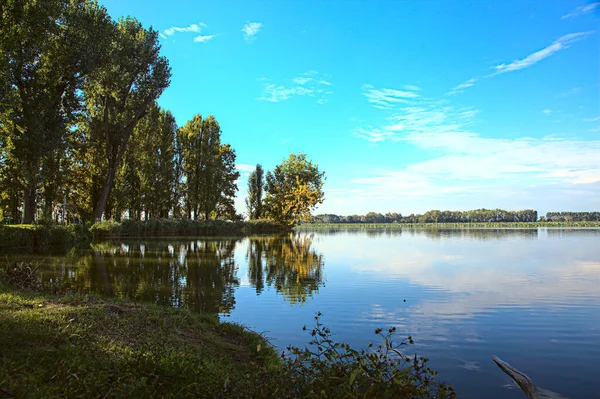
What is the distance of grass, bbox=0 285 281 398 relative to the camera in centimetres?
336

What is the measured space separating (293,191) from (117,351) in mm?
62419

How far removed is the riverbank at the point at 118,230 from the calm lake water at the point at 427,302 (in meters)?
8.00

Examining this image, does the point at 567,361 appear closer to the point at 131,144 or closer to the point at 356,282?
the point at 356,282

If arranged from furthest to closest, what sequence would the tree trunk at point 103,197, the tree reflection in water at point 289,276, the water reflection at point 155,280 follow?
the tree trunk at point 103,197
the tree reflection in water at point 289,276
the water reflection at point 155,280

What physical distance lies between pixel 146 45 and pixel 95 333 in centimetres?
3301

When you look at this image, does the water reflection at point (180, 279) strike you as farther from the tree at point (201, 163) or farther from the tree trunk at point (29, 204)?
the tree at point (201, 163)

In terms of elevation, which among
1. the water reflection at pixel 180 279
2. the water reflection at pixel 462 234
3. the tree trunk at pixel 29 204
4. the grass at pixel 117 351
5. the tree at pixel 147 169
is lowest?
the water reflection at pixel 462 234

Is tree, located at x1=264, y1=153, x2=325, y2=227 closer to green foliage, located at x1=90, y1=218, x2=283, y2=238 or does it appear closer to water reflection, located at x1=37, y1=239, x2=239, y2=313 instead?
green foliage, located at x1=90, y1=218, x2=283, y2=238

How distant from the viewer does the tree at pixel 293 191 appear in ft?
215

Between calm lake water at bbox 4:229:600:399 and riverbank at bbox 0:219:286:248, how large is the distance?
26.3 feet

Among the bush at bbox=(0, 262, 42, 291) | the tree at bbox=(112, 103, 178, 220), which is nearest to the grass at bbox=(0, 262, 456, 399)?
the bush at bbox=(0, 262, 42, 291)

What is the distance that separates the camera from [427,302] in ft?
34.3

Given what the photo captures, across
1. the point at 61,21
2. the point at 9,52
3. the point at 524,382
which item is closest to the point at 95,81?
the point at 61,21

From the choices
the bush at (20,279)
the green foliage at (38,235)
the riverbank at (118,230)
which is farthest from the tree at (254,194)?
the bush at (20,279)
